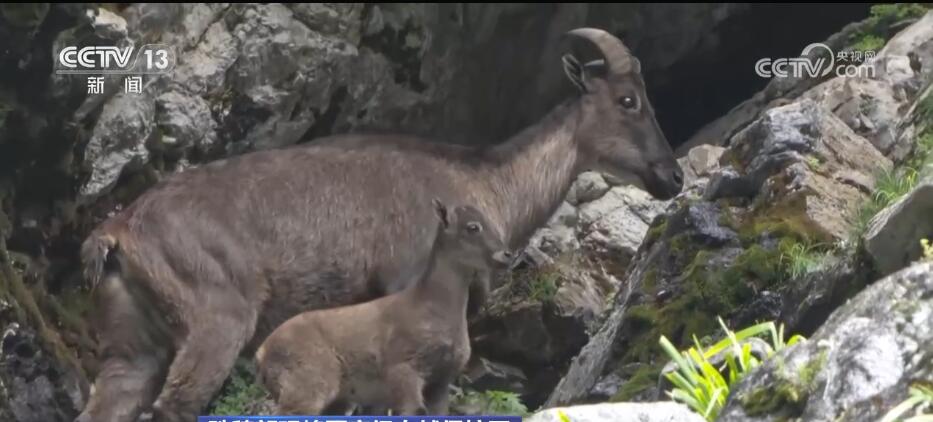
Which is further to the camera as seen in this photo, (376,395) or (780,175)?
(780,175)

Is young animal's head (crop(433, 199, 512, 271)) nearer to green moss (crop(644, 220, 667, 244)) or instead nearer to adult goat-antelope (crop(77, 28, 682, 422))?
adult goat-antelope (crop(77, 28, 682, 422))

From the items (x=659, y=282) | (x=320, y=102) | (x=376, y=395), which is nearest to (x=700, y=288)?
(x=659, y=282)

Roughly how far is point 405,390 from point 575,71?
3.03 meters

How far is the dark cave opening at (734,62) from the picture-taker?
12.7 metres

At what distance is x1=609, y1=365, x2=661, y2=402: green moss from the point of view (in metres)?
8.78

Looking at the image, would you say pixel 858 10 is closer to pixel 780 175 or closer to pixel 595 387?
pixel 780 175

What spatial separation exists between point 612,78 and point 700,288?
238 centimetres

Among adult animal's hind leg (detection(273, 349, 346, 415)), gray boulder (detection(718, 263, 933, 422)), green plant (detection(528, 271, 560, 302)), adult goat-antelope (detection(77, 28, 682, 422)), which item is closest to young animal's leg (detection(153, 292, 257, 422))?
adult goat-antelope (detection(77, 28, 682, 422))

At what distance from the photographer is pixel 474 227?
9.80 m

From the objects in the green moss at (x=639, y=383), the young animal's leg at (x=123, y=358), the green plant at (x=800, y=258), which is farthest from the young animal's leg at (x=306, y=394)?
the green plant at (x=800, y=258)

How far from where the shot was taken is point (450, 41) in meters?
12.8

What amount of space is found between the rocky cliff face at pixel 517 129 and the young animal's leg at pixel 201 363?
19.7 inches

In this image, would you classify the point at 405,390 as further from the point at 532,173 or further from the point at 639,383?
the point at 532,173

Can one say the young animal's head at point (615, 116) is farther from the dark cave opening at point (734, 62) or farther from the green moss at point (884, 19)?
the green moss at point (884, 19)
